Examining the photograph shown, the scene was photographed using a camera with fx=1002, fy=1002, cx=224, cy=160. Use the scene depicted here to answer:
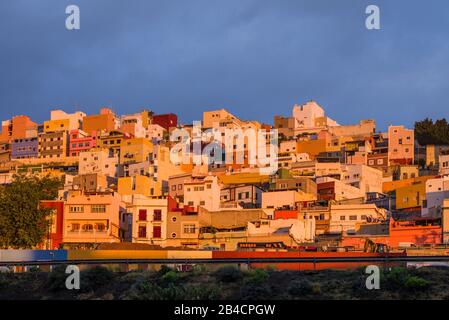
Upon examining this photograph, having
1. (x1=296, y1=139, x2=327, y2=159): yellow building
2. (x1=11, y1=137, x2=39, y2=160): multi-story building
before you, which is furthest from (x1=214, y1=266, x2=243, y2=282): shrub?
(x1=11, y1=137, x2=39, y2=160): multi-story building

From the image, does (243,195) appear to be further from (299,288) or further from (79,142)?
(299,288)

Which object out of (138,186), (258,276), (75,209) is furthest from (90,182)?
(258,276)

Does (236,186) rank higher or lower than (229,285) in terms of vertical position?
higher

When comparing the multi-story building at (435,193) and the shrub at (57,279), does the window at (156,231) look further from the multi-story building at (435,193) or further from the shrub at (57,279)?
the shrub at (57,279)

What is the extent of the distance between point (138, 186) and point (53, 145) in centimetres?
6387

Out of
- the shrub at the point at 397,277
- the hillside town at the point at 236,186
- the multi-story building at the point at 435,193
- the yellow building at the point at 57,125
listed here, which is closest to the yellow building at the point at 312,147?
the hillside town at the point at 236,186

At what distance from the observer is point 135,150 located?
163 m

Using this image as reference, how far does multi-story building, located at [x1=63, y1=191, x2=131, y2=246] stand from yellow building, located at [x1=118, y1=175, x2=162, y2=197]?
70.2 feet

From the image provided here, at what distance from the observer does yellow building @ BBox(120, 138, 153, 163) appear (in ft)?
526

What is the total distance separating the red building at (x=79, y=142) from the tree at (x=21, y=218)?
7671 centimetres

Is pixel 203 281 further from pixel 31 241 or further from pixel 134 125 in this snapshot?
pixel 134 125

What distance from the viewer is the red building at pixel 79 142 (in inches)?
7141
